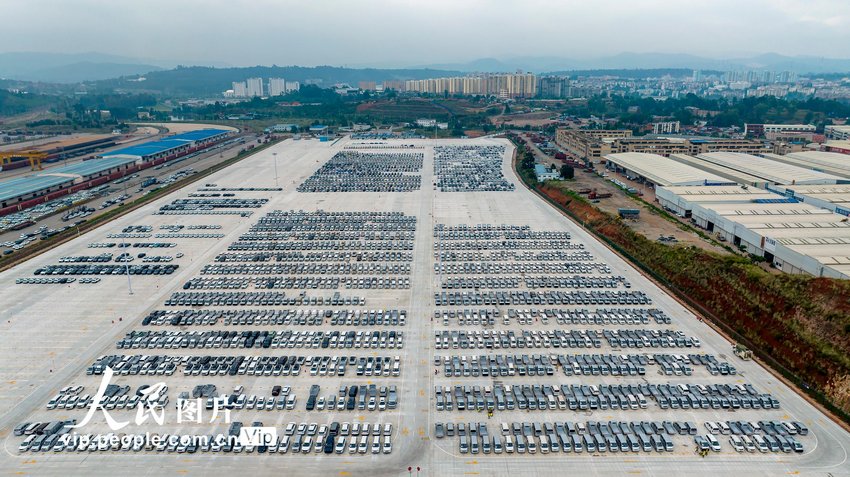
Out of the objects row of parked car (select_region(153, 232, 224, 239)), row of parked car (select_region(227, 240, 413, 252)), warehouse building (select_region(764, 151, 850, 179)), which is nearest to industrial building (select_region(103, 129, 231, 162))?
row of parked car (select_region(153, 232, 224, 239))

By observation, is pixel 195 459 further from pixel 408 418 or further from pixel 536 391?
pixel 536 391

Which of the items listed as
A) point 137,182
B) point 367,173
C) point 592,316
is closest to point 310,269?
point 592,316

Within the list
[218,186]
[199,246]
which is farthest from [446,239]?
[218,186]

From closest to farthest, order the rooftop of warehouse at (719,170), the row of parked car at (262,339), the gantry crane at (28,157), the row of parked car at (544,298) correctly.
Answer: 1. the row of parked car at (262,339)
2. the row of parked car at (544,298)
3. the rooftop of warehouse at (719,170)
4. the gantry crane at (28,157)

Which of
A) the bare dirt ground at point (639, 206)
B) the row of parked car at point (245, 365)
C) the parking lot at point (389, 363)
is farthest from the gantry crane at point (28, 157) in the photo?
the bare dirt ground at point (639, 206)

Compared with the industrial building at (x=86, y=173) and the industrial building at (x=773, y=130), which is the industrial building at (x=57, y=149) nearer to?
the industrial building at (x=86, y=173)

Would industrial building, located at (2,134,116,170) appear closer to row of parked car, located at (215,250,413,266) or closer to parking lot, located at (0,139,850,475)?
parking lot, located at (0,139,850,475)
